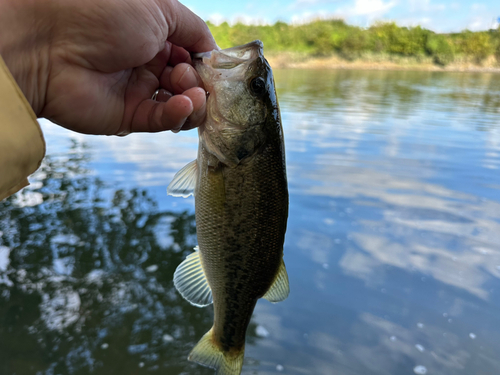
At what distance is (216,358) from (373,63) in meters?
70.5

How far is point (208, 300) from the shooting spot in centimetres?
220

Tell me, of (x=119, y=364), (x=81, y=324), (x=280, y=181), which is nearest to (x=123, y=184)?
(x=81, y=324)

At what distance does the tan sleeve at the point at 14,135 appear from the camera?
4.02 ft

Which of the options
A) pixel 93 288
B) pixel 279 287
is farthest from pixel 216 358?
pixel 93 288

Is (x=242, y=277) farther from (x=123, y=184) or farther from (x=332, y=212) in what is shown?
(x=123, y=184)

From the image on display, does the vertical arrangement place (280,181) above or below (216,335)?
above

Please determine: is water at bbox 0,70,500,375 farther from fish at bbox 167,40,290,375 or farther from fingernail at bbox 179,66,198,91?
fingernail at bbox 179,66,198,91

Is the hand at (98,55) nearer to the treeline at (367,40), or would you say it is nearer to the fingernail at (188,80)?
the fingernail at (188,80)

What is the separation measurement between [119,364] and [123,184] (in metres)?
4.19

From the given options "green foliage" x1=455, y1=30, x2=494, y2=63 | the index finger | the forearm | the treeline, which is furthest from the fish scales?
"green foliage" x1=455, y1=30, x2=494, y2=63

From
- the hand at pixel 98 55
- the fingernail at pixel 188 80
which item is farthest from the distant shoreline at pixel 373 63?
the fingernail at pixel 188 80

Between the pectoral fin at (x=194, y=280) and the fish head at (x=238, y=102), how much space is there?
2.22ft

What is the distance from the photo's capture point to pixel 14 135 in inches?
49.4

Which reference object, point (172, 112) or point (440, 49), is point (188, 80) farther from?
point (440, 49)
